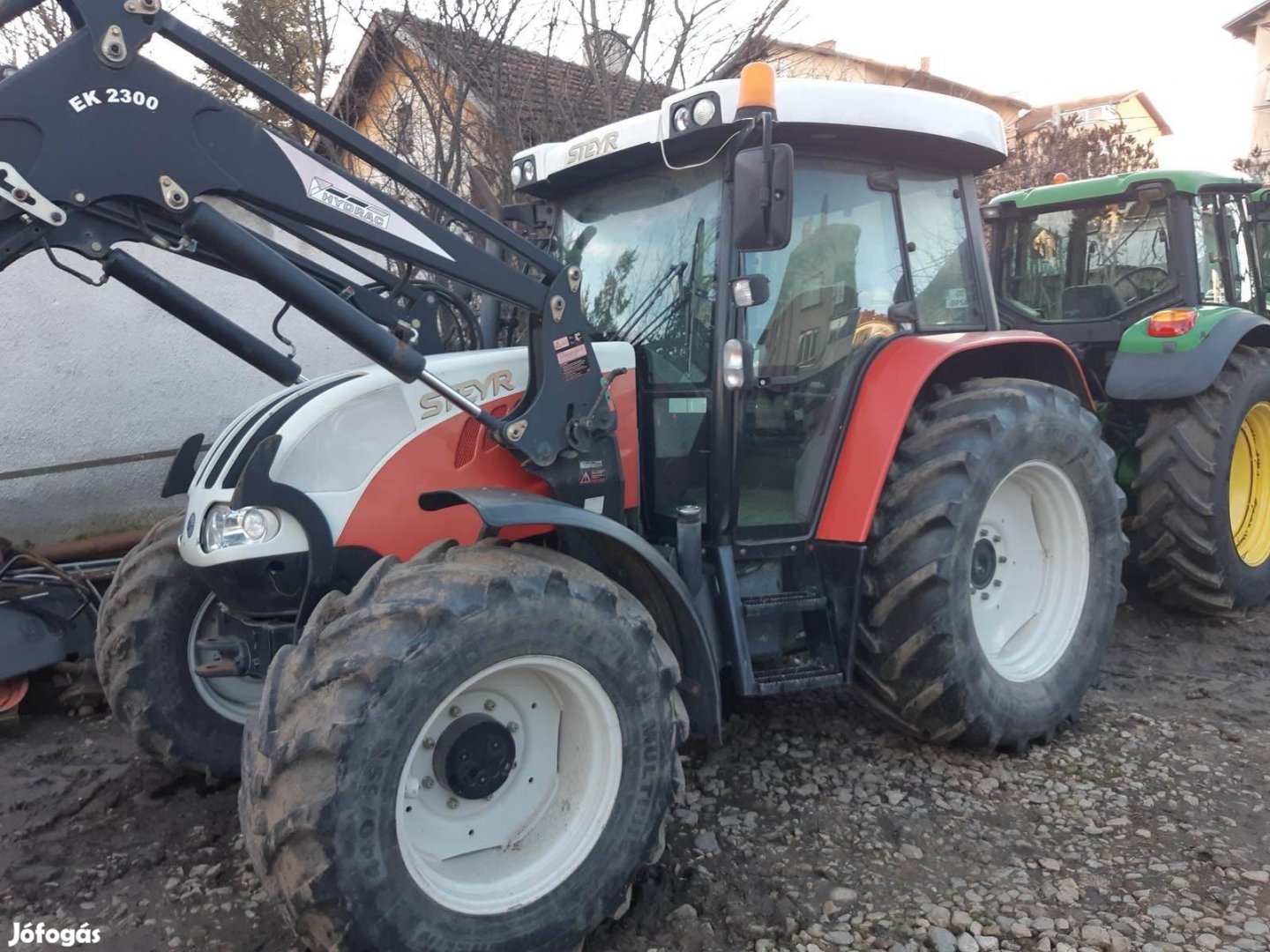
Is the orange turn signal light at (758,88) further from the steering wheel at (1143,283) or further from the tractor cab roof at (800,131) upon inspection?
the steering wheel at (1143,283)

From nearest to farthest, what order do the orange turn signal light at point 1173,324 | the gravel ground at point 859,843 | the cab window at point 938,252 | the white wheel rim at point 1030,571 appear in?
1. the gravel ground at point 859,843
2. the cab window at point 938,252
3. the white wheel rim at point 1030,571
4. the orange turn signal light at point 1173,324

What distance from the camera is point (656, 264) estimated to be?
124 inches

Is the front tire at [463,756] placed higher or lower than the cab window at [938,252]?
lower

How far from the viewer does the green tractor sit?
452 centimetres

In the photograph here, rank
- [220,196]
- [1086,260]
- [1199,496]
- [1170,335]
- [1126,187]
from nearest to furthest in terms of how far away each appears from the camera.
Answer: [220,196], [1199,496], [1170,335], [1126,187], [1086,260]

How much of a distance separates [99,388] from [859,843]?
495 centimetres

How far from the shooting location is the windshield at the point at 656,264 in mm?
3039

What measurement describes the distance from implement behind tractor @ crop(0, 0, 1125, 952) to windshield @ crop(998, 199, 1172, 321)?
64.2 inches

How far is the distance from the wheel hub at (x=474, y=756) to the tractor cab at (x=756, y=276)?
3.37 ft

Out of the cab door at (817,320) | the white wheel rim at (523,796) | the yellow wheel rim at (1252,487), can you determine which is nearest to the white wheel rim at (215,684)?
the white wheel rim at (523,796)

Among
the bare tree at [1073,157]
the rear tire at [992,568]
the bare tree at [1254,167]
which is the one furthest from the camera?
the bare tree at [1254,167]

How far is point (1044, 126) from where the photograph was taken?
46.6 feet

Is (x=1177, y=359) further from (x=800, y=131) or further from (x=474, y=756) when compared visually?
(x=474, y=756)

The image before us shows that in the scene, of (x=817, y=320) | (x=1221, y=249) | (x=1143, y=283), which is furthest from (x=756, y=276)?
(x=1221, y=249)
